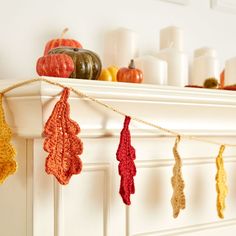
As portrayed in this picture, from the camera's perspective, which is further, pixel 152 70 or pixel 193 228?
pixel 152 70

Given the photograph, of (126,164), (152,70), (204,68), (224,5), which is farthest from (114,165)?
(224,5)

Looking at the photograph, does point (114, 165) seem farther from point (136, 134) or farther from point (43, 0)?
point (43, 0)

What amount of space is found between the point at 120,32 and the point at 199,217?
1.81 ft

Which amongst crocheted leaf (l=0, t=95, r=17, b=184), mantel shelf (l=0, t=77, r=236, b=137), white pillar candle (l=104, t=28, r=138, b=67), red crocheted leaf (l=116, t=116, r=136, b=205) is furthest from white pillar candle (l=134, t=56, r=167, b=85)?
crocheted leaf (l=0, t=95, r=17, b=184)

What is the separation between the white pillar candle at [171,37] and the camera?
4.11 ft

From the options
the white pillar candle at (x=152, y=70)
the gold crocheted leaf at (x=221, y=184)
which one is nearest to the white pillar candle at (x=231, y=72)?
the white pillar candle at (x=152, y=70)

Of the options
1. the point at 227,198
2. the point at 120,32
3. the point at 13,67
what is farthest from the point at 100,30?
the point at 227,198

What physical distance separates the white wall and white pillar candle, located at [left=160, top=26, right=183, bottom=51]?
60 mm

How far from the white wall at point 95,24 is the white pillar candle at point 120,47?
0.02 metres

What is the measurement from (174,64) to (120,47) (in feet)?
0.53

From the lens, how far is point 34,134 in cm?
69

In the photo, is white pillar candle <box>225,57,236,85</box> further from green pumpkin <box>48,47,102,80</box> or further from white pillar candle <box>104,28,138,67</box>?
green pumpkin <box>48,47,102,80</box>

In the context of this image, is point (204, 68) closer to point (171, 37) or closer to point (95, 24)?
point (171, 37)

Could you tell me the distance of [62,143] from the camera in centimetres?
69
